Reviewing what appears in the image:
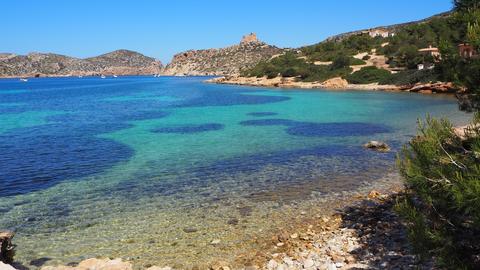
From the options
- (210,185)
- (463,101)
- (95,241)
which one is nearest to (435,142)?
(463,101)

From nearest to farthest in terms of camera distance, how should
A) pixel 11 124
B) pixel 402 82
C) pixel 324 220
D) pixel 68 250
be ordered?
pixel 68 250 → pixel 324 220 → pixel 11 124 → pixel 402 82

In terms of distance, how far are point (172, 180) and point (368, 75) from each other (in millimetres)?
66348

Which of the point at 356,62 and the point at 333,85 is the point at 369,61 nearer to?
the point at 356,62

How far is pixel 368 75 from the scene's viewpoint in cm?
7612

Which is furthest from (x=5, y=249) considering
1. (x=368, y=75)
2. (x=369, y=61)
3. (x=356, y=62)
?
(x=369, y=61)

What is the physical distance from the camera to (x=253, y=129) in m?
32.3

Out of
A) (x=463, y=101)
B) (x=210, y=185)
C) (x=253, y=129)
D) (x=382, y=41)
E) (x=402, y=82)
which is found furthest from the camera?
(x=382, y=41)

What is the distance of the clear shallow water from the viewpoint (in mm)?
11141

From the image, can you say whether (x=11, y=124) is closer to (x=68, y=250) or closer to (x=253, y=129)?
(x=253, y=129)

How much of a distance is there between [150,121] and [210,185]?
24.0 metres

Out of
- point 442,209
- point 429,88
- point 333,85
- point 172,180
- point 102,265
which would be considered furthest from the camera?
point 333,85

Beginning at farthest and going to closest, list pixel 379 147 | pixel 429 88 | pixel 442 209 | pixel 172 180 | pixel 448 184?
pixel 429 88 < pixel 379 147 < pixel 172 180 < pixel 442 209 < pixel 448 184

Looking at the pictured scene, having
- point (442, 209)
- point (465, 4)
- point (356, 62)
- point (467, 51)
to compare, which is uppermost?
point (356, 62)

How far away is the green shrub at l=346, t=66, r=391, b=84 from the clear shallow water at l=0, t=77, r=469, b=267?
132 feet
